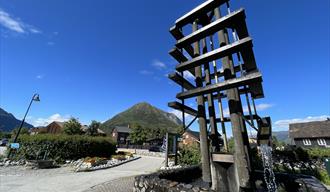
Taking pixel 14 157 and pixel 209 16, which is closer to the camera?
pixel 209 16

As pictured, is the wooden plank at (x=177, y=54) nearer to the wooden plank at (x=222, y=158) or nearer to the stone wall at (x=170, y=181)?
the wooden plank at (x=222, y=158)

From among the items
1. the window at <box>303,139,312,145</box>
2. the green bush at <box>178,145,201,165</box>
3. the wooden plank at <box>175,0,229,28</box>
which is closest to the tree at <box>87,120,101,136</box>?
the green bush at <box>178,145,201,165</box>

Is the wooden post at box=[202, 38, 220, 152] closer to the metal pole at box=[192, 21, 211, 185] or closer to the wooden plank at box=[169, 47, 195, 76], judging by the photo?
the metal pole at box=[192, 21, 211, 185]

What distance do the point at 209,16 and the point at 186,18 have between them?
4.29 ft

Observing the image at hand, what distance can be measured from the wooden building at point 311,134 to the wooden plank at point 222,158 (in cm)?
4110

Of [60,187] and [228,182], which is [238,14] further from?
[60,187]

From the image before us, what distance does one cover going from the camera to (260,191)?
462 centimetres

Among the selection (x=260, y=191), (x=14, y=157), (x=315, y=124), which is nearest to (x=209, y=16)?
(x=260, y=191)

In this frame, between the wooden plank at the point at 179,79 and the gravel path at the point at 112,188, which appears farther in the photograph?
the gravel path at the point at 112,188

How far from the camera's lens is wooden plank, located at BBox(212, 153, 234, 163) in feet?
13.4

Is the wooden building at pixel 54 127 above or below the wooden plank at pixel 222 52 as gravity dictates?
above

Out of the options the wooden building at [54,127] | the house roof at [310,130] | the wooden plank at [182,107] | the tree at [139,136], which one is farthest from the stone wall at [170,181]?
the wooden building at [54,127]

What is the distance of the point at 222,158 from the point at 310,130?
4358cm

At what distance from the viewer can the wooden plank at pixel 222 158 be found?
13.4 ft
